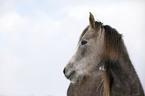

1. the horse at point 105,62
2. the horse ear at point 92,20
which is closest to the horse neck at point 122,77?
the horse at point 105,62

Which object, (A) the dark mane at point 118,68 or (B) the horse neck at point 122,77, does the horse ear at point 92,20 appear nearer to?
(A) the dark mane at point 118,68

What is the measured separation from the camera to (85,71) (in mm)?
3572

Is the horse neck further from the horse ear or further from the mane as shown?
the horse ear

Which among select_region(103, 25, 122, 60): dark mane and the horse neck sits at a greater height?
select_region(103, 25, 122, 60): dark mane

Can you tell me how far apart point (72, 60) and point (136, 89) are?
1.12 metres

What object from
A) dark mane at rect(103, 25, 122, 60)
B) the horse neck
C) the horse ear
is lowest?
the horse neck

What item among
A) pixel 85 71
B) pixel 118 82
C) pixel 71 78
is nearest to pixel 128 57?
pixel 118 82

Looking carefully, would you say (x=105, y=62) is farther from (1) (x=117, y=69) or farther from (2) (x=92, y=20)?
(2) (x=92, y=20)

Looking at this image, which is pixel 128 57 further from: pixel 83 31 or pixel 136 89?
pixel 83 31

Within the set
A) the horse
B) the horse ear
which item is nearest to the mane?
the horse

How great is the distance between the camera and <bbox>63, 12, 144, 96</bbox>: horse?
3.17 meters

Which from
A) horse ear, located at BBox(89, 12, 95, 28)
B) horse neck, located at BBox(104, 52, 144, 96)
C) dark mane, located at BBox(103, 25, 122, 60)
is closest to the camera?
horse neck, located at BBox(104, 52, 144, 96)

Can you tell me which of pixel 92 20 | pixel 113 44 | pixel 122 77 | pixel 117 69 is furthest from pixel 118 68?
pixel 92 20

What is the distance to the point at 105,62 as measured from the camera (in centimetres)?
343
